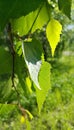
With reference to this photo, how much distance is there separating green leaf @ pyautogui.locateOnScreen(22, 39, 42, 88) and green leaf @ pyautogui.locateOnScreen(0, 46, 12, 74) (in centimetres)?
3

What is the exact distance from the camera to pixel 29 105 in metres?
5.25

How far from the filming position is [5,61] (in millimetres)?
340

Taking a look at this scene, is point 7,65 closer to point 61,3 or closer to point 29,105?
point 61,3

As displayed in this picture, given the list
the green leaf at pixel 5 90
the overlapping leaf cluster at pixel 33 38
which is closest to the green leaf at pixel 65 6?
the overlapping leaf cluster at pixel 33 38

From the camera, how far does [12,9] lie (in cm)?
29

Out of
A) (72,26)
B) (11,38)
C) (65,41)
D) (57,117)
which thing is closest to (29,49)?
(11,38)

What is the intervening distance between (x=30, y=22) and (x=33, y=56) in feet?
0.16

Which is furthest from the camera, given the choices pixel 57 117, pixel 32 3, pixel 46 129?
pixel 57 117

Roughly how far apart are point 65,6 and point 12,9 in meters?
0.05

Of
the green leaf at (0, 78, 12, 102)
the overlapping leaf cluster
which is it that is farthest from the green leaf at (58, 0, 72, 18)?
the green leaf at (0, 78, 12, 102)

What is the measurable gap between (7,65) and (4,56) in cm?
1

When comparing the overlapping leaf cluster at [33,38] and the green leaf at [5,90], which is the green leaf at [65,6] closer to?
the overlapping leaf cluster at [33,38]

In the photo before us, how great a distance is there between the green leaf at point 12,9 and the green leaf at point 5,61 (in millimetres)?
49

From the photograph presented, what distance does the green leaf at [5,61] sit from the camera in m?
0.34
